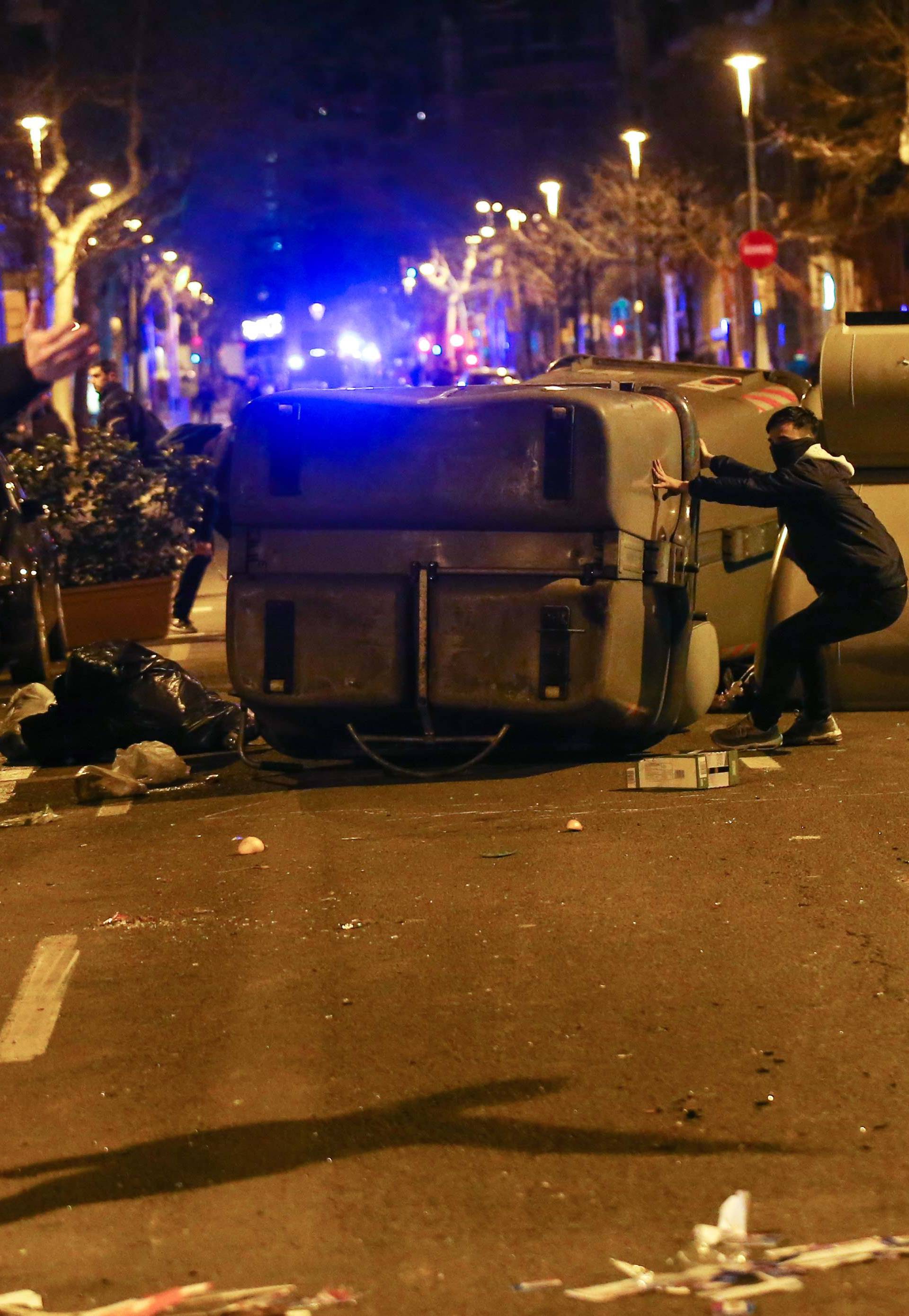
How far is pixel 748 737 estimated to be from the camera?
10.2 metres

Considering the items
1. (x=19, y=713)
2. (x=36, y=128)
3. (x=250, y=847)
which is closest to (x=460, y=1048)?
(x=250, y=847)

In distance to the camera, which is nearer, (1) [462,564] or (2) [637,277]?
(1) [462,564]

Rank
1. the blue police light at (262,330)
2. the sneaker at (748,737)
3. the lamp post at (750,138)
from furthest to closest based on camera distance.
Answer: the blue police light at (262,330)
the lamp post at (750,138)
the sneaker at (748,737)

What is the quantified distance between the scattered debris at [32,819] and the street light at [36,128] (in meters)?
26.1

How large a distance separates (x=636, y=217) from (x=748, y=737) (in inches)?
1931

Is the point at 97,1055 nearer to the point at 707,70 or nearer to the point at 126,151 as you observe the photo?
the point at 126,151

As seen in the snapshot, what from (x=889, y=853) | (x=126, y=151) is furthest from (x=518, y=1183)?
(x=126, y=151)

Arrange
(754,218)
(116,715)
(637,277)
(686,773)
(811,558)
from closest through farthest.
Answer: (686,773) → (811,558) → (116,715) → (754,218) → (637,277)

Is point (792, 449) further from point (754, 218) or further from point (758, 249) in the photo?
point (754, 218)

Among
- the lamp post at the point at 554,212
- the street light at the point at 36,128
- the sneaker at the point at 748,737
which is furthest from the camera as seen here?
the lamp post at the point at 554,212

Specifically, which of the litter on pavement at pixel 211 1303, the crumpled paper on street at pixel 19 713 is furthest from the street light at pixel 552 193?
the litter on pavement at pixel 211 1303

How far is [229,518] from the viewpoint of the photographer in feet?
32.6

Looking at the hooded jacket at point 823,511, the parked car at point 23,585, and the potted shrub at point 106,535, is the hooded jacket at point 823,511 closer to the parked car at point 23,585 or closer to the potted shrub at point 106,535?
the parked car at point 23,585

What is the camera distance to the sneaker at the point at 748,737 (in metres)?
10.1
